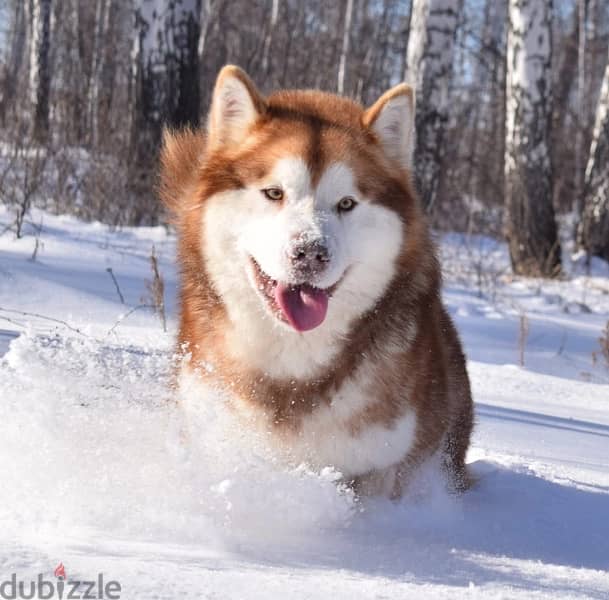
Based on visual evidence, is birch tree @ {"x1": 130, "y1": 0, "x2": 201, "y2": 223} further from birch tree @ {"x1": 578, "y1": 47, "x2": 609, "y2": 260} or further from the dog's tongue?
the dog's tongue

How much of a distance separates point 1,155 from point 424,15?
4108 millimetres

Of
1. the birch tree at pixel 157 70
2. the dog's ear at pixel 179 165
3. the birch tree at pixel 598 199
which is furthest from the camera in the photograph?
the birch tree at pixel 598 199

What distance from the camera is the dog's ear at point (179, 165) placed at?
2814 millimetres

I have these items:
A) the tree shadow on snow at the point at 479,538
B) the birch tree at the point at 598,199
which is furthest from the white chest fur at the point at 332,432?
the birch tree at the point at 598,199

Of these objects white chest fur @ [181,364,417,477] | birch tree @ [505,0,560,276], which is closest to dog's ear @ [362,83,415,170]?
white chest fur @ [181,364,417,477]

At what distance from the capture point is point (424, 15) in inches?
331

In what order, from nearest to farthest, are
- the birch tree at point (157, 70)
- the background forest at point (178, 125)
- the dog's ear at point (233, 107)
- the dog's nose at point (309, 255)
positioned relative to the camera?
the dog's nose at point (309, 255), the dog's ear at point (233, 107), the background forest at point (178, 125), the birch tree at point (157, 70)

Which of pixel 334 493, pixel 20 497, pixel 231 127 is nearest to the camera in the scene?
pixel 20 497

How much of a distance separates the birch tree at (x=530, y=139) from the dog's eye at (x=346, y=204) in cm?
694

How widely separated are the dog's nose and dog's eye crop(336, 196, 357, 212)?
0.20 m

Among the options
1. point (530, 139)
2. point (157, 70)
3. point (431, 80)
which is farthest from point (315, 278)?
point (530, 139)

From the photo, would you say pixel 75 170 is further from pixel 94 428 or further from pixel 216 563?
A: pixel 216 563

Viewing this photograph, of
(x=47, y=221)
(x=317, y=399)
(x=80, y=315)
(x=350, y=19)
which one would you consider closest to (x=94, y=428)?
(x=317, y=399)

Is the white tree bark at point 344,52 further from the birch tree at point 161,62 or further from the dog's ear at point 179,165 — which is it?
the dog's ear at point 179,165
